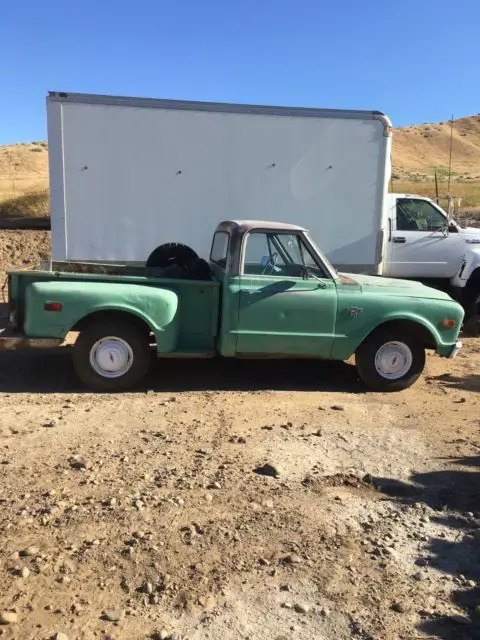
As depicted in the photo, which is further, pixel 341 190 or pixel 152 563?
pixel 341 190

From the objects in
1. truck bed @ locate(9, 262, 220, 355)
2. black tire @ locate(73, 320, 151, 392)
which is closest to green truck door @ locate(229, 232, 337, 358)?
truck bed @ locate(9, 262, 220, 355)

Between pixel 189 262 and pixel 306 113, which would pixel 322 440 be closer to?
pixel 189 262

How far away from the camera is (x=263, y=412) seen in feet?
18.4

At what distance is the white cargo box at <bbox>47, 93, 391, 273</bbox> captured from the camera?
29.2 feet

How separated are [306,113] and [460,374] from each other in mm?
4420

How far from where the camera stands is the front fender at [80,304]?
569 cm

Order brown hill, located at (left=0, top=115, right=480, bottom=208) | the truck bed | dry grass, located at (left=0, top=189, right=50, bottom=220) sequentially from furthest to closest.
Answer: brown hill, located at (left=0, top=115, right=480, bottom=208) < dry grass, located at (left=0, top=189, right=50, bottom=220) < the truck bed

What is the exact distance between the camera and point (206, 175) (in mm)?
9258

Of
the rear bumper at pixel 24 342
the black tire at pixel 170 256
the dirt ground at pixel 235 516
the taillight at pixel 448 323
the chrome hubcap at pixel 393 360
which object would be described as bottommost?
the dirt ground at pixel 235 516

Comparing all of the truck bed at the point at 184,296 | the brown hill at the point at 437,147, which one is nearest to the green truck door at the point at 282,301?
the truck bed at the point at 184,296

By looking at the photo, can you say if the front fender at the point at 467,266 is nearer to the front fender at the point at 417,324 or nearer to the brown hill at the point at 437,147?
the front fender at the point at 417,324

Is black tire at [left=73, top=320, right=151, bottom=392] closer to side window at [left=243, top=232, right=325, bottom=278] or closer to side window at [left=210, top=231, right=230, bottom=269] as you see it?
side window at [left=210, top=231, right=230, bottom=269]

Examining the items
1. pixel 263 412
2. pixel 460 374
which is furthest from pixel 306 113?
pixel 263 412

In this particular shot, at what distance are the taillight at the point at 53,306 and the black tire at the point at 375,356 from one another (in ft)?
9.64
